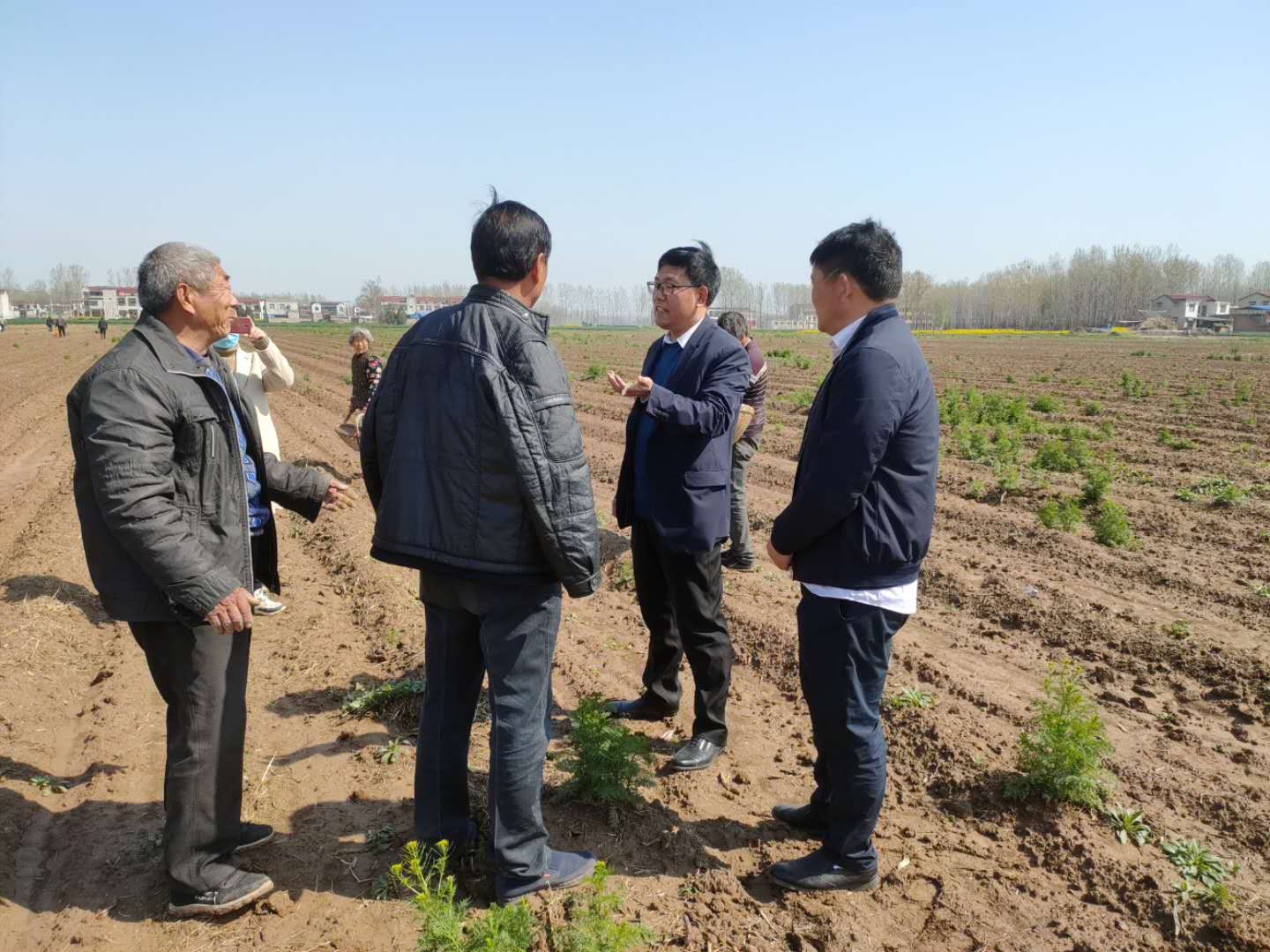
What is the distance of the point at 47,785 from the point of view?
388 centimetres

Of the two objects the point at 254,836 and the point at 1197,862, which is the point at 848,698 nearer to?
the point at 1197,862

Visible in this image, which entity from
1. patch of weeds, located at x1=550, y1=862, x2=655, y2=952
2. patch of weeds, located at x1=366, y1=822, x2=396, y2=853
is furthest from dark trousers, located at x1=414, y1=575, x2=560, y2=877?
patch of weeds, located at x1=366, y1=822, x2=396, y2=853

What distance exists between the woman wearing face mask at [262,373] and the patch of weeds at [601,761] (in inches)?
136

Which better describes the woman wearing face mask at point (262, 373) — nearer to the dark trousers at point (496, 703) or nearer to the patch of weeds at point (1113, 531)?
the dark trousers at point (496, 703)

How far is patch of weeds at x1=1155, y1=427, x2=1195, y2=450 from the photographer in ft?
40.6

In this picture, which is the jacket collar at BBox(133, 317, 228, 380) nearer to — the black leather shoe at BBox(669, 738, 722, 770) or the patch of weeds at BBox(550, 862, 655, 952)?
the patch of weeds at BBox(550, 862, 655, 952)

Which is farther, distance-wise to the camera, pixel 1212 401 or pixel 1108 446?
pixel 1212 401

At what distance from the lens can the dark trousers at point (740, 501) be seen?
22.6ft

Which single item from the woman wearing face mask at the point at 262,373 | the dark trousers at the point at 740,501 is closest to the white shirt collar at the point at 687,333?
the dark trousers at the point at 740,501

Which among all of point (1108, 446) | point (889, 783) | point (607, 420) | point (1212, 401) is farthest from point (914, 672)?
point (1212, 401)

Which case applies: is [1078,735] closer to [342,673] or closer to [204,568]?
[204,568]

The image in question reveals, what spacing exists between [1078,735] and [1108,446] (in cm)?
1068

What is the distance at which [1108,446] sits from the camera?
1263 centimetres

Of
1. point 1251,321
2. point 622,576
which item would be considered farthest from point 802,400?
point 1251,321
